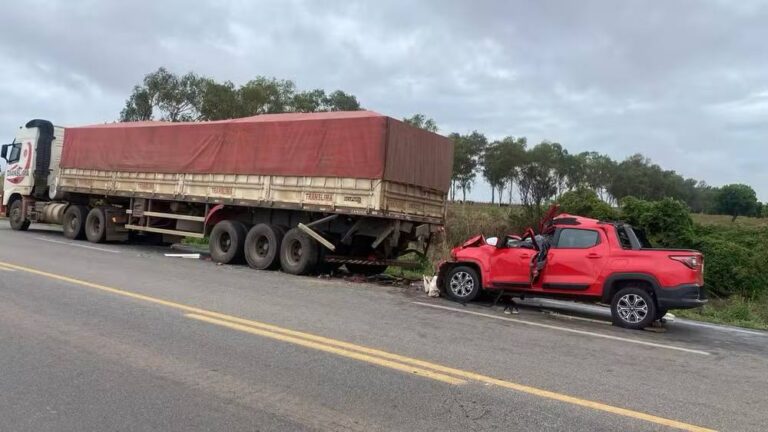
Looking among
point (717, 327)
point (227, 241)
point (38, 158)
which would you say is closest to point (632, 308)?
point (717, 327)

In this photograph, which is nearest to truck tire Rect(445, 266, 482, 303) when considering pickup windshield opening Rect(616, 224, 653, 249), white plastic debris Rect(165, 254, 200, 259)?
pickup windshield opening Rect(616, 224, 653, 249)

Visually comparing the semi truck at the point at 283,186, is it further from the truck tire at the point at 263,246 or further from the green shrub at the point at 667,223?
the green shrub at the point at 667,223

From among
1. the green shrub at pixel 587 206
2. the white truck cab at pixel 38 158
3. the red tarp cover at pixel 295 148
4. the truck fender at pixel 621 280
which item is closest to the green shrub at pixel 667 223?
the green shrub at pixel 587 206

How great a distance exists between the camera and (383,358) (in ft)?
19.9

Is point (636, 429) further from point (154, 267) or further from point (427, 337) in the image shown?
point (154, 267)

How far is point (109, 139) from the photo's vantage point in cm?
1794

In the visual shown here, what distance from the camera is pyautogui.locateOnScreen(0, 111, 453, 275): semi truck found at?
1270 cm

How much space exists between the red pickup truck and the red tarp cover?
2730mm

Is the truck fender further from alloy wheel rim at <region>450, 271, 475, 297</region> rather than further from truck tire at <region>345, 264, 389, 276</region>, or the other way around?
truck tire at <region>345, 264, 389, 276</region>

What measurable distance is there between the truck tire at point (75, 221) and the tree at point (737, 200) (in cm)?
9263

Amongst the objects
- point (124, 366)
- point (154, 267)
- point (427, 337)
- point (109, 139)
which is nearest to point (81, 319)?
point (124, 366)

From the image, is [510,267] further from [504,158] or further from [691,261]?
[504,158]

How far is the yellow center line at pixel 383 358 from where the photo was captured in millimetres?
4828

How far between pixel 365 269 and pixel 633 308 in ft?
22.6
